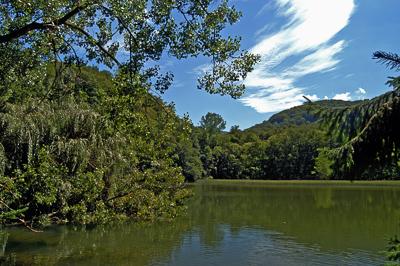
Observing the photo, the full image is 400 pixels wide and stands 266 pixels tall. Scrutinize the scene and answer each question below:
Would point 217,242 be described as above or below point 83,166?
below

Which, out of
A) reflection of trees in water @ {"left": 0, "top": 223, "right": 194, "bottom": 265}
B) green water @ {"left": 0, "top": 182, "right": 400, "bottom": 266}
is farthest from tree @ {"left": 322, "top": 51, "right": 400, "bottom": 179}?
reflection of trees in water @ {"left": 0, "top": 223, "right": 194, "bottom": 265}

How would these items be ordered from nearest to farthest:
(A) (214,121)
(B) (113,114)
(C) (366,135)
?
1. (C) (366,135)
2. (B) (113,114)
3. (A) (214,121)

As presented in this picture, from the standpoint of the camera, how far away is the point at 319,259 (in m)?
16.6

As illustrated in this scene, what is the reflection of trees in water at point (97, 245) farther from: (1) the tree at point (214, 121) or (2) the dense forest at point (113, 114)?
(1) the tree at point (214, 121)

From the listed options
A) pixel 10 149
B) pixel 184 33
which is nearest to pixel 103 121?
pixel 184 33

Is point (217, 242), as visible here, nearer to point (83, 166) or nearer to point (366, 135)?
point (83, 166)

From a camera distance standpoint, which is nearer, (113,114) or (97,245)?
(113,114)

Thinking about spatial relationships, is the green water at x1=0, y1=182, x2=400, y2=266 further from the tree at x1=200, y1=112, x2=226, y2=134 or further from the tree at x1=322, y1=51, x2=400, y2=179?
the tree at x1=200, y1=112, x2=226, y2=134

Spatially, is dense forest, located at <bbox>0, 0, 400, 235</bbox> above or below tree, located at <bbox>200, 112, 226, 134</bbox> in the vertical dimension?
below

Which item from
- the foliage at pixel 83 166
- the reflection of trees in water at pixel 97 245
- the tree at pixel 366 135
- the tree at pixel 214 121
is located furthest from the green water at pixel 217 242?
the tree at pixel 214 121

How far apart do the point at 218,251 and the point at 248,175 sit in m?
87.7

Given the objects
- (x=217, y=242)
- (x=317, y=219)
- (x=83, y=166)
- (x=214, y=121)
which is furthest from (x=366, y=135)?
(x=214, y=121)

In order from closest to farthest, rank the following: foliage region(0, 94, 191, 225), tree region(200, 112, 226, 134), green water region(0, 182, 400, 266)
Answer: foliage region(0, 94, 191, 225) → green water region(0, 182, 400, 266) → tree region(200, 112, 226, 134)

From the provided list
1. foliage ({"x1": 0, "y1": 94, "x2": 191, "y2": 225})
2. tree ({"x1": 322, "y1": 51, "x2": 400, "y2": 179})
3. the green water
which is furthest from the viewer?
the green water
